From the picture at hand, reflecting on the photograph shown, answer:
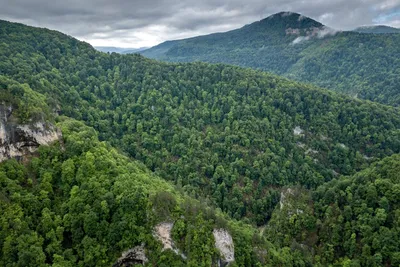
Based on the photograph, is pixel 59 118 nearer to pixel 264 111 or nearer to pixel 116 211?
pixel 116 211

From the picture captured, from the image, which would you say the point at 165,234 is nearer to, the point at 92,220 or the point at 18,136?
the point at 92,220

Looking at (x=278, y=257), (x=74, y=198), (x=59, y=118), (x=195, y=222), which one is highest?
(x=59, y=118)

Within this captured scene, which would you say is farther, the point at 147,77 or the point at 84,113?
the point at 147,77

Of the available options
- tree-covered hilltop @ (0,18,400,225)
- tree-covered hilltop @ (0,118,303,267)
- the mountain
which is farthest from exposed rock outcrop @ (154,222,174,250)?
tree-covered hilltop @ (0,18,400,225)

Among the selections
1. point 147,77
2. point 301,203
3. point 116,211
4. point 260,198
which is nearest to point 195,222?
point 116,211

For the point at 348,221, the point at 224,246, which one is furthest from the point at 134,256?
the point at 348,221

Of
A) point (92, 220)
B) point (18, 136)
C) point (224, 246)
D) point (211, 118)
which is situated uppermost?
point (18, 136)
